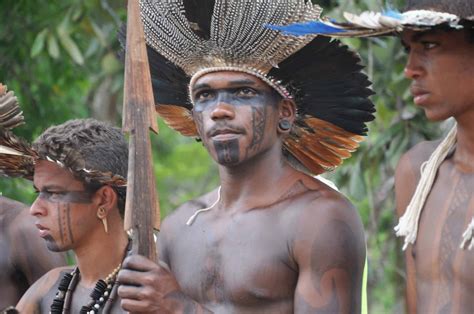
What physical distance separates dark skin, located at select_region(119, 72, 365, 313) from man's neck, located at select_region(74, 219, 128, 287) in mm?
562

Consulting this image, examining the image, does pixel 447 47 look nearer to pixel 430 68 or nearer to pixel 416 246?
pixel 430 68

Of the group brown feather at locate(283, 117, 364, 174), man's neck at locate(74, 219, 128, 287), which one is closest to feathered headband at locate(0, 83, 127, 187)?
man's neck at locate(74, 219, 128, 287)

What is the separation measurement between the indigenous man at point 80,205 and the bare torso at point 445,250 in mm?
1667

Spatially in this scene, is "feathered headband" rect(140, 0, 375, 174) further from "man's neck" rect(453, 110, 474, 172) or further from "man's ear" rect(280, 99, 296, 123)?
"man's neck" rect(453, 110, 474, 172)

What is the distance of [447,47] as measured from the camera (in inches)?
208

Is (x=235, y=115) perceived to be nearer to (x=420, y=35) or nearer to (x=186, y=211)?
(x=186, y=211)

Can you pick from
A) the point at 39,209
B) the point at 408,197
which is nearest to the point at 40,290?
the point at 39,209

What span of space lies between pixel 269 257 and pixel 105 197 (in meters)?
1.27

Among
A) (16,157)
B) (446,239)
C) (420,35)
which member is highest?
(420,35)

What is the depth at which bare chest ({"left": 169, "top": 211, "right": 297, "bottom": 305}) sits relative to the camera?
5.64 metres

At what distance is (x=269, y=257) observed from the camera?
5.65 meters

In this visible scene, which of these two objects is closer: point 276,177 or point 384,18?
point 384,18

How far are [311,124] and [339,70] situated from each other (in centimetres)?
29

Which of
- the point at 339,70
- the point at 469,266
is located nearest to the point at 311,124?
the point at 339,70
